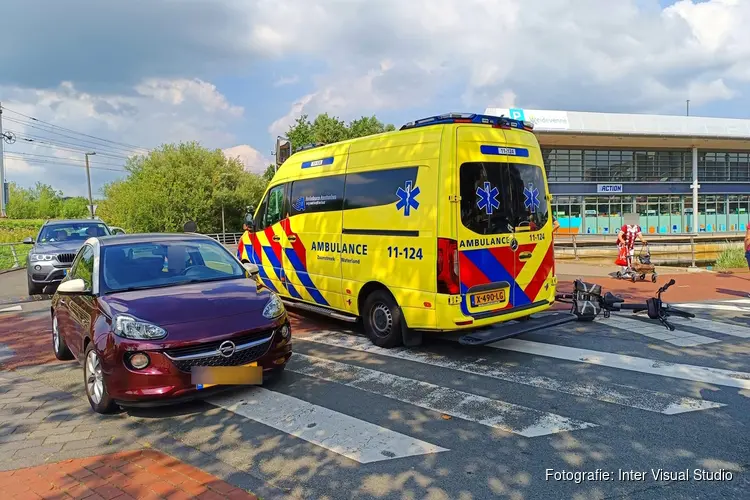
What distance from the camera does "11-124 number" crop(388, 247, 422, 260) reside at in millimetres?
6279

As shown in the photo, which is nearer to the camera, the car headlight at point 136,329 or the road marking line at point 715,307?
the car headlight at point 136,329

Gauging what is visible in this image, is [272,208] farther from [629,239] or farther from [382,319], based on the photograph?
[629,239]

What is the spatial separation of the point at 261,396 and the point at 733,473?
3.85 metres

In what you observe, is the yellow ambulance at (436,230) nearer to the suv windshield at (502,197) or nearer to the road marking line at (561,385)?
the suv windshield at (502,197)

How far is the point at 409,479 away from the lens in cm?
354

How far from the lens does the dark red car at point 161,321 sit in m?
4.57

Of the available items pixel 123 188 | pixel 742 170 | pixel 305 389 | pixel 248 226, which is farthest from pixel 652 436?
pixel 123 188

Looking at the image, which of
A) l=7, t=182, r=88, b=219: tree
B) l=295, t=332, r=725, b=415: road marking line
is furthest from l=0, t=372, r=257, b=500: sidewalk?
l=7, t=182, r=88, b=219: tree

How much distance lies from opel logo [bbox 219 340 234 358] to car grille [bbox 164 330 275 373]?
0.08 feet

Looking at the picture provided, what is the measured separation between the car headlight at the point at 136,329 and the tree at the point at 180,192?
4482 centimetres

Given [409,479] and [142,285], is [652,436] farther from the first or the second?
[142,285]

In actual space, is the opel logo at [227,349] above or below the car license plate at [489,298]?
below

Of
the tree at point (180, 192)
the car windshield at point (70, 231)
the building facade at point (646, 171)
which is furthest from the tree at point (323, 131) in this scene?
the car windshield at point (70, 231)

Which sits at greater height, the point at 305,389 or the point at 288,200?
the point at 288,200
